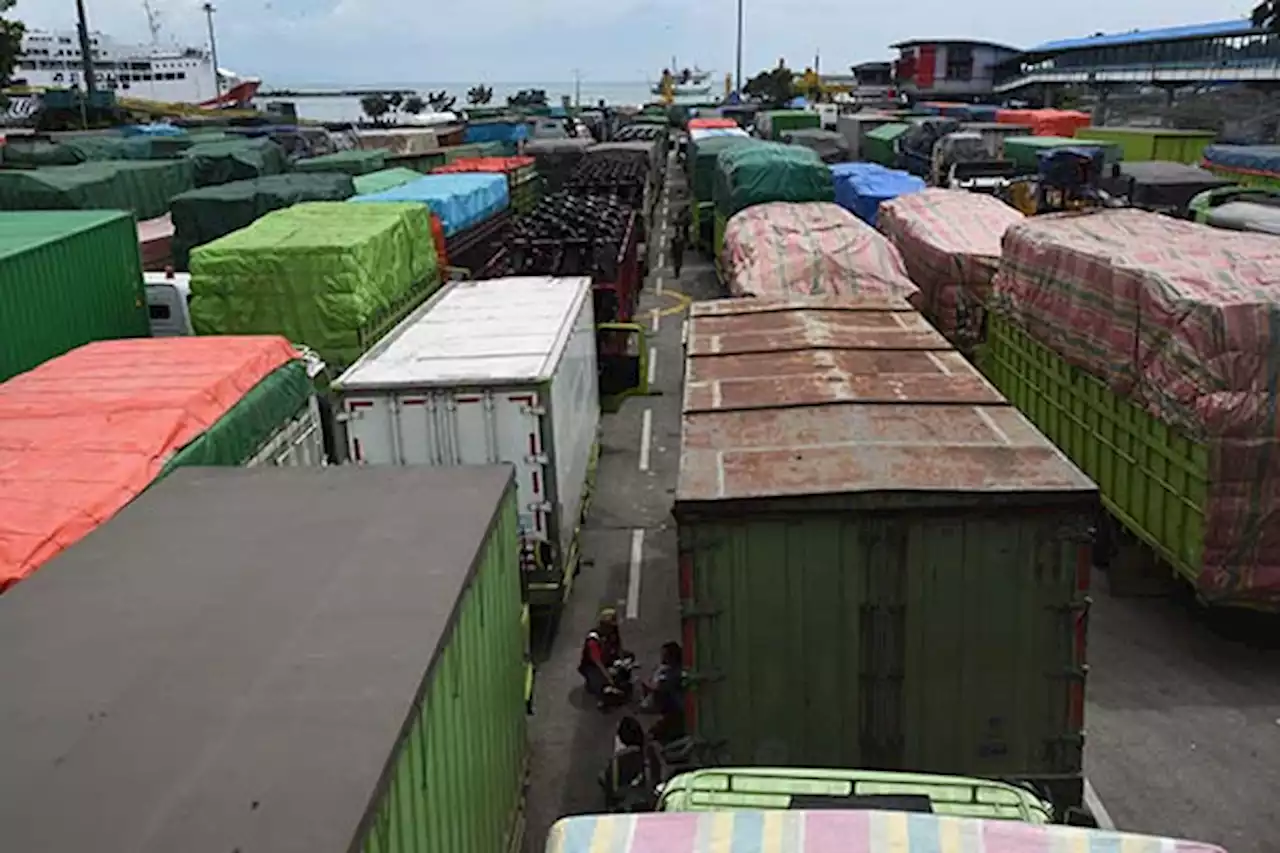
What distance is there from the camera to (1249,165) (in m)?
33.0

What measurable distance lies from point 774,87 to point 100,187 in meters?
127

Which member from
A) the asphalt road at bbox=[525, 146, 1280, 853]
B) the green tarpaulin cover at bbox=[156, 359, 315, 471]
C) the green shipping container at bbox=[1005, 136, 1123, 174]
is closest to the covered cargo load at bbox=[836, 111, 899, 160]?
the green shipping container at bbox=[1005, 136, 1123, 174]

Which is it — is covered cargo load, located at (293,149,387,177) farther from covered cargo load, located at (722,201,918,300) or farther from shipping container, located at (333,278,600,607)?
shipping container, located at (333,278,600,607)

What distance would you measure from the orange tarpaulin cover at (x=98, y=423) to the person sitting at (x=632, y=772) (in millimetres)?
4073

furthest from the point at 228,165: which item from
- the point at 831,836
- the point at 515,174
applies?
the point at 831,836

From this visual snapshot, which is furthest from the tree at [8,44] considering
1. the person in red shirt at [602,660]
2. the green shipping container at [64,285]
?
the person in red shirt at [602,660]

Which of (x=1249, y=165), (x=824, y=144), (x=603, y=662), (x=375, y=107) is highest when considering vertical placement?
(x=375, y=107)

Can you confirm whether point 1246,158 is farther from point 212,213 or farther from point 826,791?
point 826,791

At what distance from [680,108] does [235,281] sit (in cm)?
10768

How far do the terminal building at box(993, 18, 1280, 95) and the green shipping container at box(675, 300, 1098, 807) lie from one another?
67982mm

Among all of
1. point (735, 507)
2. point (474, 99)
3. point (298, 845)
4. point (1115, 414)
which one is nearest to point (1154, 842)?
point (298, 845)

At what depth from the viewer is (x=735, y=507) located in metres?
7.33

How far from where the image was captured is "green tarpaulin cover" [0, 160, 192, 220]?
79.8ft

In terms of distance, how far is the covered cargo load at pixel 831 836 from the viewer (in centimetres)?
411
